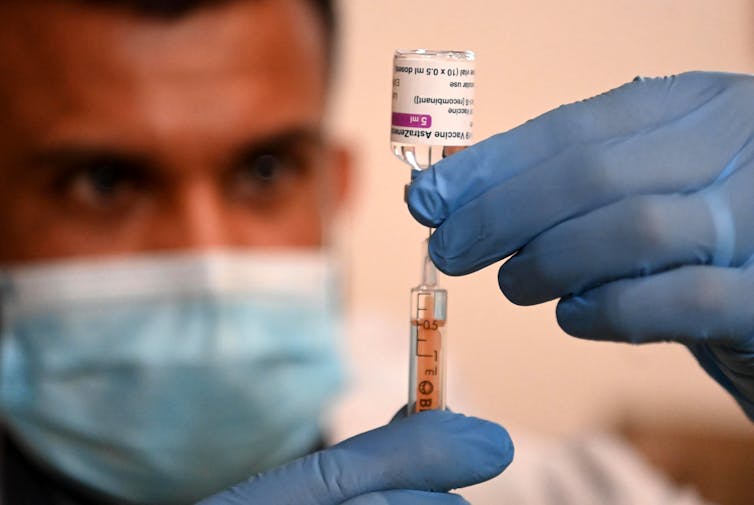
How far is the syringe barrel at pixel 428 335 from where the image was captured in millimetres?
875

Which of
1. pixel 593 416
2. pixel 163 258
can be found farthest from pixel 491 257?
pixel 593 416

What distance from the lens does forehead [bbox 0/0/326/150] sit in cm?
144

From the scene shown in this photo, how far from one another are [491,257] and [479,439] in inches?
6.8

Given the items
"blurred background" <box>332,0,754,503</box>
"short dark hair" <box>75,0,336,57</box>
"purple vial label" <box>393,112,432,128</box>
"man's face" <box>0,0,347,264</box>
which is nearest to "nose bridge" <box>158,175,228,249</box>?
"man's face" <box>0,0,347,264</box>

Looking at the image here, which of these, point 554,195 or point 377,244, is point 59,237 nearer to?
point 377,244

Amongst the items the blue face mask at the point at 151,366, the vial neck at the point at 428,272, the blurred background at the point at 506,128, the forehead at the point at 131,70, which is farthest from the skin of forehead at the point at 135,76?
the vial neck at the point at 428,272

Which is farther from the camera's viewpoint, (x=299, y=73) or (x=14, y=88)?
(x=299, y=73)

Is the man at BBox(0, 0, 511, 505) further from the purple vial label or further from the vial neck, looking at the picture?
the purple vial label

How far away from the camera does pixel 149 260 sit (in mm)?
1477

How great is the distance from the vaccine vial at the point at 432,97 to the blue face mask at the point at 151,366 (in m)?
0.73

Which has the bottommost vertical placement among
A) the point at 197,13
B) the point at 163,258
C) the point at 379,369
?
the point at 379,369

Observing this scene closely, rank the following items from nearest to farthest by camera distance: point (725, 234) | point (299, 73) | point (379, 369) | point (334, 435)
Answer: point (725, 234) < point (299, 73) < point (334, 435) < point (379, 369)

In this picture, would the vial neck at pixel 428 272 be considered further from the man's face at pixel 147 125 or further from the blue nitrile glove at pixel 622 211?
the man's face at pixel 147 125

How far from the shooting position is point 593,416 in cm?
220
